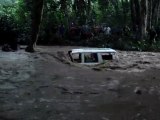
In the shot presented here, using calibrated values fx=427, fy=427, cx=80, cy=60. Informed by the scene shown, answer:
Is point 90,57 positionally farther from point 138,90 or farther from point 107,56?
point 138,90

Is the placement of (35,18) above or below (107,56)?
above

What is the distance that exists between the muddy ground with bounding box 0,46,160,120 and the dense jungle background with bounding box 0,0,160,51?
7.72 m

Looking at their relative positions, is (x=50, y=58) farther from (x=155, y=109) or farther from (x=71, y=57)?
(x=155, y=109)

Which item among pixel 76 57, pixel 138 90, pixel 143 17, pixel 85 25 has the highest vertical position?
pixel 143 17

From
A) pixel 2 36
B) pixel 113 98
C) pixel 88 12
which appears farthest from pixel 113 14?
pixel 113 98

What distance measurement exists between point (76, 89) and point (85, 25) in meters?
19.3

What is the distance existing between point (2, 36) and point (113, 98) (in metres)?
17.1

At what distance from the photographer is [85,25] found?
31531mm

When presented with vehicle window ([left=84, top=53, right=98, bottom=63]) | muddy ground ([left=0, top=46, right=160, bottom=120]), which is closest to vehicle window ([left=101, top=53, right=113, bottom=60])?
muddy ground ([left=0, top=46, right=160, bottom=120])

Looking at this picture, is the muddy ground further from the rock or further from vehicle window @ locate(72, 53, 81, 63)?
vehicle window @ locate(72, 53, 81, 63)

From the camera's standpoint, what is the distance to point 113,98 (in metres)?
11.3

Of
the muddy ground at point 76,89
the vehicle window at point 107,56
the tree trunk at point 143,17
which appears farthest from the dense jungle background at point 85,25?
the vehicle window at point 107,56

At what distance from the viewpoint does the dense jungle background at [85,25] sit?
2775 cm

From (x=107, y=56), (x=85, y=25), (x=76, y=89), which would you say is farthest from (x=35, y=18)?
(x=85, y=25)
